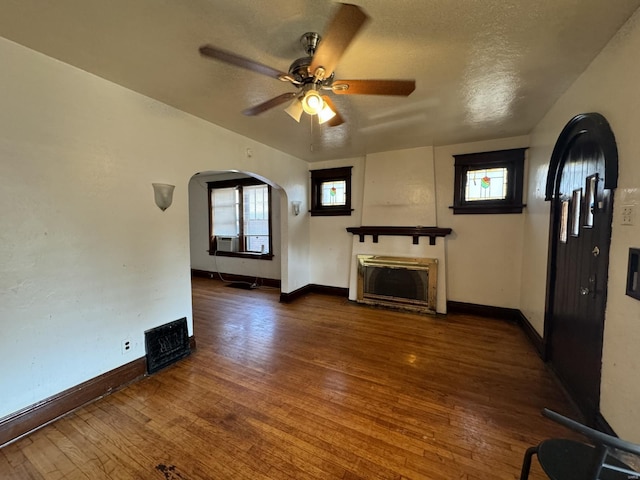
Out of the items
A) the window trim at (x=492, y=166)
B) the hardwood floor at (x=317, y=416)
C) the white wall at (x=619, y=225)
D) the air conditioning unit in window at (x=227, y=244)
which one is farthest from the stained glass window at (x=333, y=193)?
the white wall at (x=619, y=225)

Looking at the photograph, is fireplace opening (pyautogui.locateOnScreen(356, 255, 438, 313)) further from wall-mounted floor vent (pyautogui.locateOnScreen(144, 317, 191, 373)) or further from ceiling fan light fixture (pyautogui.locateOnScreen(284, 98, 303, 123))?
ceiling fan light fixture (pyautogui.locateOnScreen(284, 98, 303, 123))

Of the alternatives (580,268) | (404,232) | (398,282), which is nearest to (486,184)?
(404,232)

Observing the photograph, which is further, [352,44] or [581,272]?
[581,272]

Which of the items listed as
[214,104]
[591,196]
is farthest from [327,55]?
[591,196]

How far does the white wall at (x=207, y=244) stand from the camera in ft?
18.1

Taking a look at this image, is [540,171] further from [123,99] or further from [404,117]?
[123,99]

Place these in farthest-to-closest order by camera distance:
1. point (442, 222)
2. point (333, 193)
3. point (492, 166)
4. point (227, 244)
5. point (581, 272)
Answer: point (227, 244)
point (333, 193)
point (442, 222)
point (492, 166)
point (581, 272)

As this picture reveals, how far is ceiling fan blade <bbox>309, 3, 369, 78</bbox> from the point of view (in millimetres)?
1114

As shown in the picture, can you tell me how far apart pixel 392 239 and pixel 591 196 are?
8.38 feet

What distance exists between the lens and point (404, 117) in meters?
2.85

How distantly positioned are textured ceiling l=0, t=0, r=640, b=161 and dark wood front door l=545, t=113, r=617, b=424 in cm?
68

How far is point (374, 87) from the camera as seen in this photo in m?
1.71

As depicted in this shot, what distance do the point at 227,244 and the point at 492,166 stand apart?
5.31 metres

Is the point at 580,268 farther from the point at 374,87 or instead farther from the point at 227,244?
the point at 227,244
